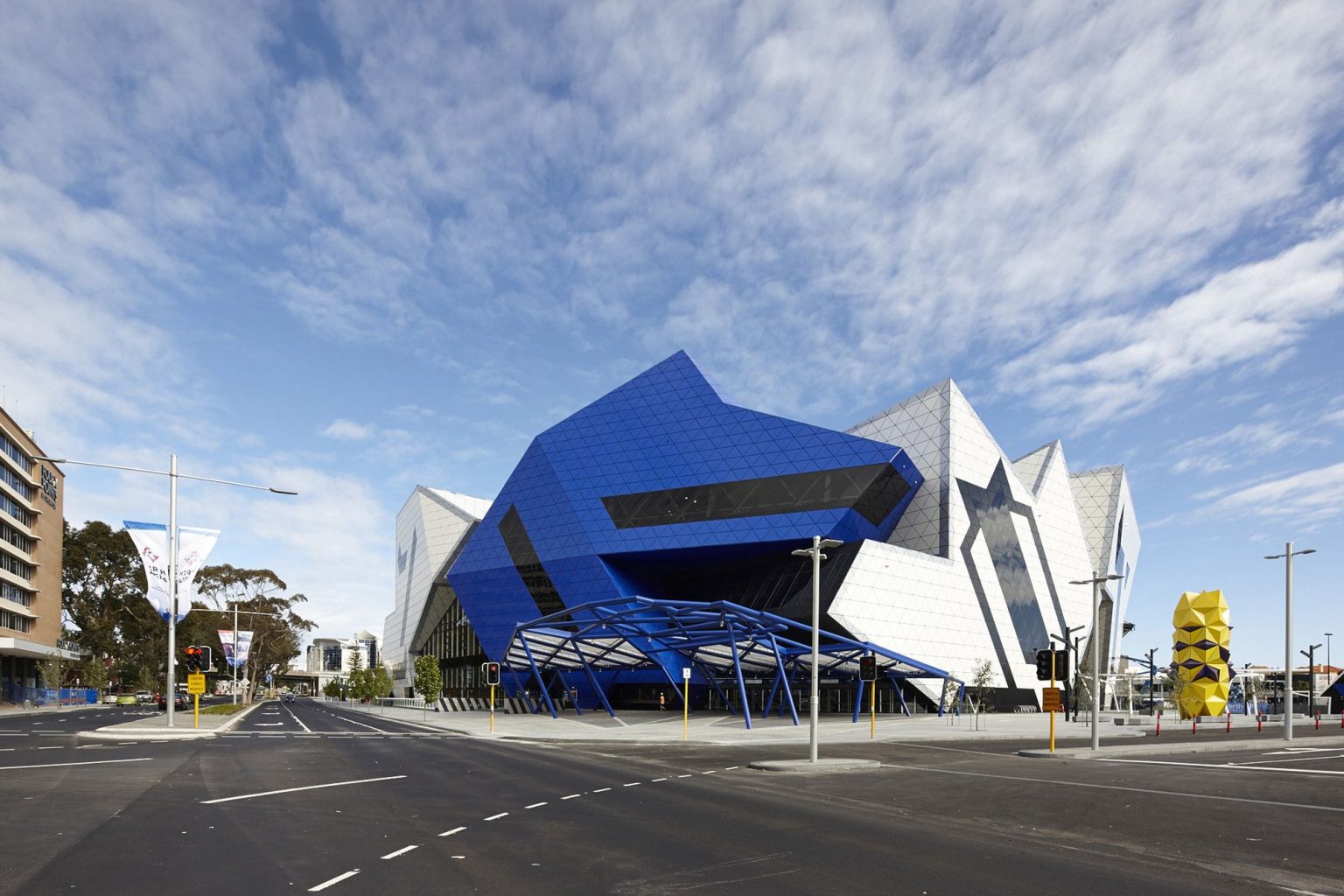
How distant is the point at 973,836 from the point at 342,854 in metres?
8.58

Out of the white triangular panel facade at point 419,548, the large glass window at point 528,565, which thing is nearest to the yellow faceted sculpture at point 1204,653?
the large glass window at point 528,565

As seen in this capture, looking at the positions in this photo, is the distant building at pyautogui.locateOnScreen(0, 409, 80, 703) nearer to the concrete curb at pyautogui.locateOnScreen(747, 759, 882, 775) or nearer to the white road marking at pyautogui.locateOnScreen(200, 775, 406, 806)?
the white road marking at pyautogui.locateOnScreen(200, 775, 406, 806)

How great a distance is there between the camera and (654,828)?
14.3 meters

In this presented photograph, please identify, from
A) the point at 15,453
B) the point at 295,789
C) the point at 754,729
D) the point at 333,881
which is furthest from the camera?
the point at 15,453

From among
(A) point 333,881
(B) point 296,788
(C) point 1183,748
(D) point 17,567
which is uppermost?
(D) point 17,567

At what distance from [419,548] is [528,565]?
4116 centimetres

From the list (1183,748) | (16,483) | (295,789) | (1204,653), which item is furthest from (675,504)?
(16,483)

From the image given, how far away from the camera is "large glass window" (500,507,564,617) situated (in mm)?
73812

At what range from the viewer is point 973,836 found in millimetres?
13914

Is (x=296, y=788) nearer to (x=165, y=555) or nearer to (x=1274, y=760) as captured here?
(x=165, y=555)

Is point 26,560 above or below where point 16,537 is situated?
below

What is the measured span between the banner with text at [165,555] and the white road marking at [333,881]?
85.8ft

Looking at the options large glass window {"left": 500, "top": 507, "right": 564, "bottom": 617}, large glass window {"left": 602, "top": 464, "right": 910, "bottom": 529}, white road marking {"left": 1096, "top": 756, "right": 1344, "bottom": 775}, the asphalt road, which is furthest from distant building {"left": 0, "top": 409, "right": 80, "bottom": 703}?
white road marking {"left": 1096, "top": 756, "right": 1344, "bottom": 775}

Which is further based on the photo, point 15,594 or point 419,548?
point 419,548
